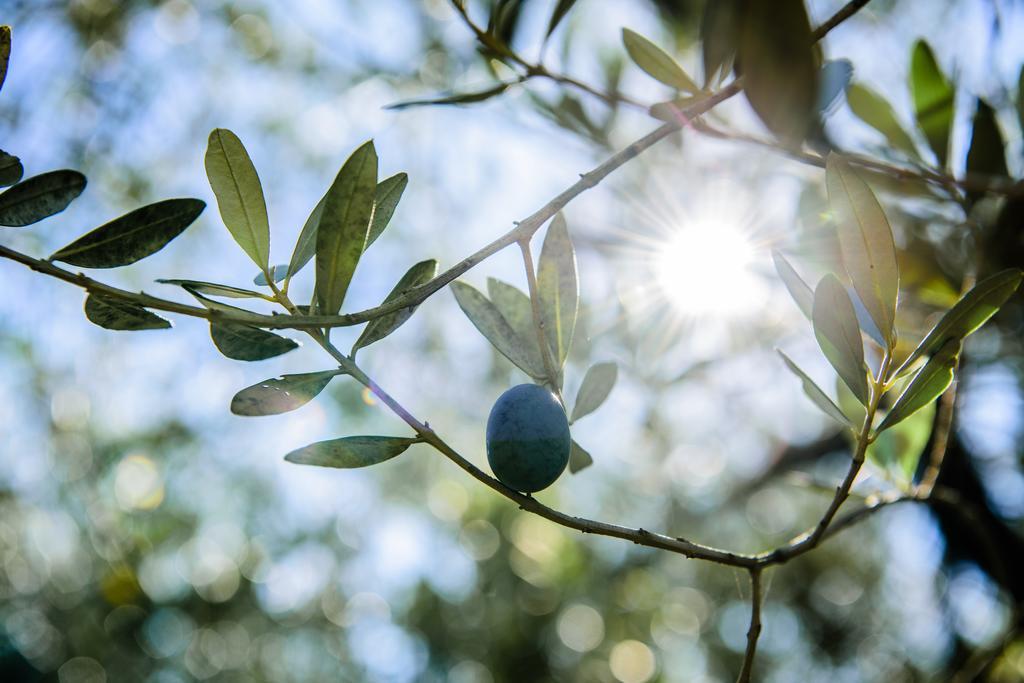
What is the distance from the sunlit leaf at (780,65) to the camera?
2.49ft

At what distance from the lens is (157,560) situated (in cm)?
489

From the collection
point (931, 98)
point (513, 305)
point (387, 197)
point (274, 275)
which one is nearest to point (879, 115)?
point (931, 98)

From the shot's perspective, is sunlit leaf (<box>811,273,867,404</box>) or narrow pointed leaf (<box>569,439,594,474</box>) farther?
narrow pointed leaf (<box>569,439,594,474</box>)

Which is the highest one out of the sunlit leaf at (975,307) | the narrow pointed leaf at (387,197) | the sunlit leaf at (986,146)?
the sunlit leaf at (986,146)

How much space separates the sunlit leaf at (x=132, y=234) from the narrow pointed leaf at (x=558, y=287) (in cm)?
30

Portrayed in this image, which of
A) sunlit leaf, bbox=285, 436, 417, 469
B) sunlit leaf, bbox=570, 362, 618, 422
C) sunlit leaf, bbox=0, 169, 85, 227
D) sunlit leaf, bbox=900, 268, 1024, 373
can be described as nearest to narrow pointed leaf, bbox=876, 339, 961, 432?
sunlit leaf, bbox=900, 268, 1024, 373

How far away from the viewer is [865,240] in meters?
0.61

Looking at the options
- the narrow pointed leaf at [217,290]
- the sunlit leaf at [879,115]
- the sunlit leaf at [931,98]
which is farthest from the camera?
→ the sunlit leaf at [879,115]

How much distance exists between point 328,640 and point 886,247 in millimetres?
5415

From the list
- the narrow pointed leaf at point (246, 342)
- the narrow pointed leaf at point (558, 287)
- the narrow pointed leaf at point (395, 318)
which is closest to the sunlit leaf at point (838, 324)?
the narrow pointed leaf at point (558, 287)

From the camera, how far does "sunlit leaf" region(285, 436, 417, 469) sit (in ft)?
1.87

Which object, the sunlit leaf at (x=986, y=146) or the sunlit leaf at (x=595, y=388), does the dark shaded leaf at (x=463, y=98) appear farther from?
the sunlit leaf at (x=986, y=146)

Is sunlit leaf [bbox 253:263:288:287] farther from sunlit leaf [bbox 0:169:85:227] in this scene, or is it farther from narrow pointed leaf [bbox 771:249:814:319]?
narrow pointed leaf [bbox 771:249:814:319]

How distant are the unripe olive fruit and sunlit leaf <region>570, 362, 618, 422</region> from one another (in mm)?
134
